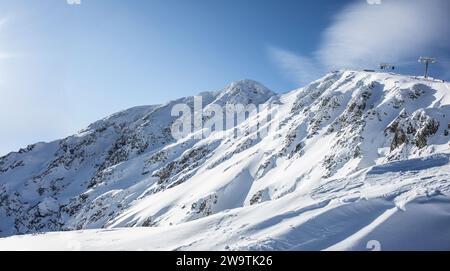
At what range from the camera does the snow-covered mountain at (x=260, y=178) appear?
543 inches

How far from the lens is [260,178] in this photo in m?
63.1

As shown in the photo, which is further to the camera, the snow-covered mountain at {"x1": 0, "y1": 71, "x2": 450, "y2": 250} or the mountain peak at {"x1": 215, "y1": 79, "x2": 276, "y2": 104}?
the mountain peak at {"x1": 215, "y1": 79, "x2": 276, "y2": 104}

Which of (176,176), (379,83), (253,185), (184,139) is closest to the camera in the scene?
(253,185)

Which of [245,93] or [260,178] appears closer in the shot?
[260,178]

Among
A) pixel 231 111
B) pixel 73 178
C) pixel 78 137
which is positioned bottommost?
pixel 73 178

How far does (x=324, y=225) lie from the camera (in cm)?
1351

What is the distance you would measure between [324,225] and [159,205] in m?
58.0

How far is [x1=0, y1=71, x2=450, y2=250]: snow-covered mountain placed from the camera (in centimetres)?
1380

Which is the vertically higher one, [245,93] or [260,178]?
[245,93]

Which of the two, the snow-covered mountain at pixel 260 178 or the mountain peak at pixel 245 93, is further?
the mountain peak at pixel 245 93
